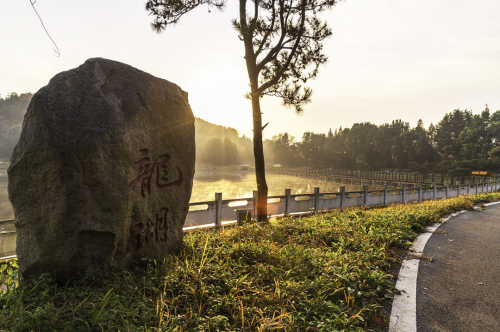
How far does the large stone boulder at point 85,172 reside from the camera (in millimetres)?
3189

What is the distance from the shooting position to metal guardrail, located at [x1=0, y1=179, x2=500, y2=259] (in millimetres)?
7570

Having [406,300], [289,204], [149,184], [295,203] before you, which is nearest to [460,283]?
[406,300]

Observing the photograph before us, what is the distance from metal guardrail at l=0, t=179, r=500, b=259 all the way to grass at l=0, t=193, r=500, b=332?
2.02m

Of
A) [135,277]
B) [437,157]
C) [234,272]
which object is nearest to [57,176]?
[135,277]

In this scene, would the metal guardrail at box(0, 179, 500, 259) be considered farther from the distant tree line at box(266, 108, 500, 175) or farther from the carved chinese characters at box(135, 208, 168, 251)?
the distant tree line at box(266, 108, 500, 175)

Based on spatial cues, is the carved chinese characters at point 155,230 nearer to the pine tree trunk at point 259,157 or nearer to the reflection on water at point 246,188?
the pine tree trunk at point 259,157

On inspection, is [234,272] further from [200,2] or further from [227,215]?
[200,2]

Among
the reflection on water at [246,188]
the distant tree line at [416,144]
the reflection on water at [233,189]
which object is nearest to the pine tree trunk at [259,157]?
the reflection on water at [233,189]

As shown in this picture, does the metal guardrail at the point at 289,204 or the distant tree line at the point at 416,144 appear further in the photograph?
the distant tree line at the point at 416,144

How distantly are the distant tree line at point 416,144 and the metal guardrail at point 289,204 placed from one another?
3058 centimetres

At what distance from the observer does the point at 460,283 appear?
4145 mm

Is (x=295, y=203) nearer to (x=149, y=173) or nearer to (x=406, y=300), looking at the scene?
(x=406, y=300)

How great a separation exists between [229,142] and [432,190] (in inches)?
2787

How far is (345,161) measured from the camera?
60.3 m
